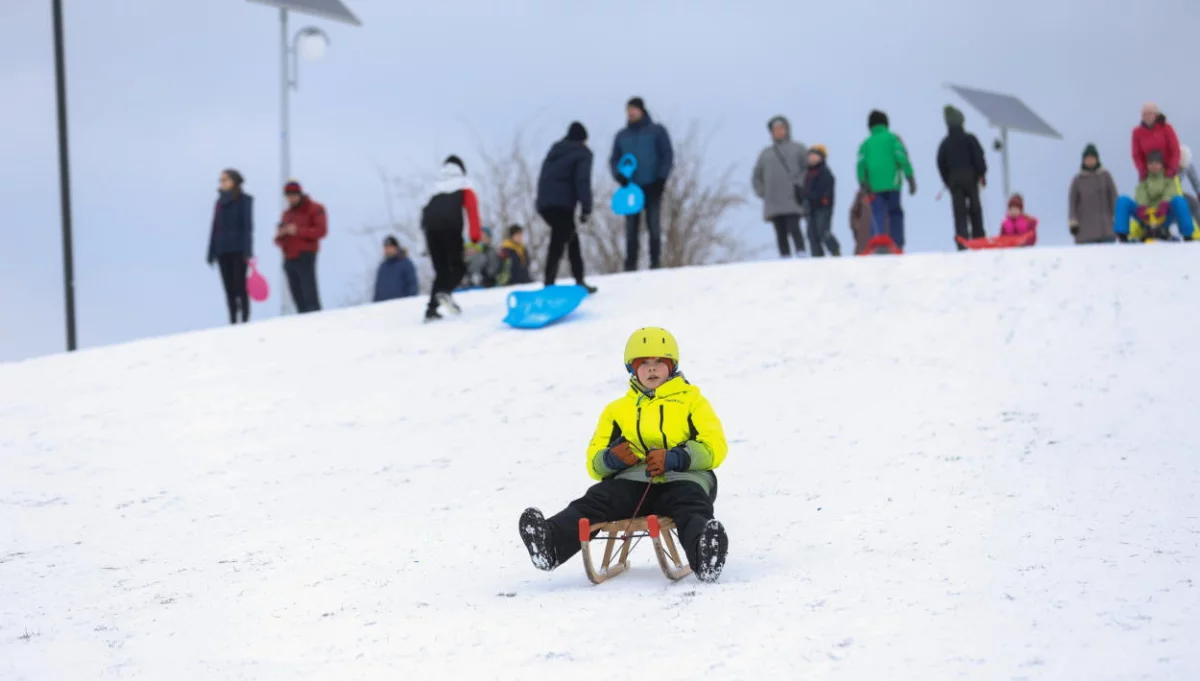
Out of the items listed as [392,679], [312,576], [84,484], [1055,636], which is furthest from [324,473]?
[1055,636]

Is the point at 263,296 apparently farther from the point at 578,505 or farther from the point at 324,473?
the point at 578,505

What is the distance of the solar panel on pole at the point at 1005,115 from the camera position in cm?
2433

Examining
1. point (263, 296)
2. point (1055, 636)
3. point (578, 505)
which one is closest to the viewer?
point (1055, 636)

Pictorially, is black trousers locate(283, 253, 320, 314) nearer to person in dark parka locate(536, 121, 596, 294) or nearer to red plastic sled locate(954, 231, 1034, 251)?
person in dark parka locate(536, 121, 596, 294)

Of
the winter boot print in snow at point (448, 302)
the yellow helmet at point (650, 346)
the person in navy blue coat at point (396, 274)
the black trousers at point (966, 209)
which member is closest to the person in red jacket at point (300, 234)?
the person in navy blue coat at point (396, 274)

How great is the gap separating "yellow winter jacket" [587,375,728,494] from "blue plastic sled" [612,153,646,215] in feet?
27.3

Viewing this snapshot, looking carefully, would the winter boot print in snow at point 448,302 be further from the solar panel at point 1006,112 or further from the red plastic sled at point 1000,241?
the solar panel at point 1006,112

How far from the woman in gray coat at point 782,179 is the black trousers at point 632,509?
10.3 meters

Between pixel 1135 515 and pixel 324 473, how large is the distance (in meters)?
5.32

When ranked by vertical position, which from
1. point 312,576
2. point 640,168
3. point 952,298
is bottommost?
point 312,576

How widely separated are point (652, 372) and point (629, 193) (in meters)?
8.52

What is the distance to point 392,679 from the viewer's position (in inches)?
210

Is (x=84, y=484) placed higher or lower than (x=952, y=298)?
lower

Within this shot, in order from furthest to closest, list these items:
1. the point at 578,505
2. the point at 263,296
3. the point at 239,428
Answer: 1. the point at 263,296
2. the point at 239,428
3. the point at 578,505
